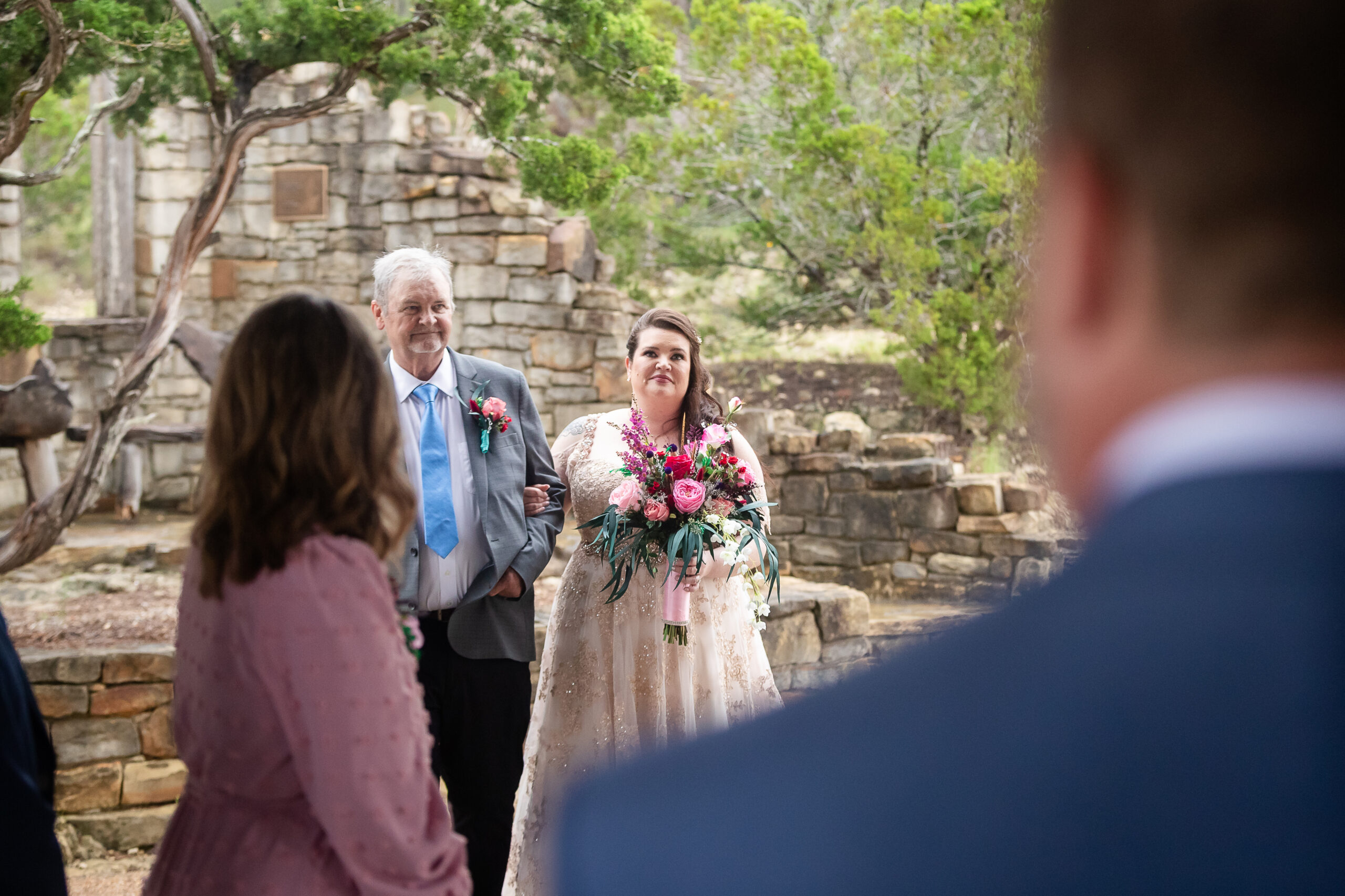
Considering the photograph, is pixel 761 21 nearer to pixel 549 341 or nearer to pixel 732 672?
pixel 549 341

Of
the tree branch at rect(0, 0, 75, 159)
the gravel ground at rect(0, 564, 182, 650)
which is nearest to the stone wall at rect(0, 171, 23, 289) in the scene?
the gravel ground at rect(0, 564, 182, 650)

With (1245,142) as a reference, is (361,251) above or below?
above

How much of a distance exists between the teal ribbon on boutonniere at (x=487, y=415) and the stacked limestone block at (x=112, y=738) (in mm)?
2040

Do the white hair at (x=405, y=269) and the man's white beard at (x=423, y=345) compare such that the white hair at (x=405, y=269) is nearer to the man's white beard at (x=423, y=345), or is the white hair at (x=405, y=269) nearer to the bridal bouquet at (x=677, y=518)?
the man's white beard at (x=423, y=345)

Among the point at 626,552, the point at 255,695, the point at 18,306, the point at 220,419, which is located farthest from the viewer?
the point at 18,306

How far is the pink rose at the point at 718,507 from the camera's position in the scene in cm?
347

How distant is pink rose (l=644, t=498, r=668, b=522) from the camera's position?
336cm

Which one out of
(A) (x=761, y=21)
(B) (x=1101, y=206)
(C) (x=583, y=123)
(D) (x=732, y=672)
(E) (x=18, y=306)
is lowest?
(D) (x=732, y=672)

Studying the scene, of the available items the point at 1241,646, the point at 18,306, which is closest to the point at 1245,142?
the point at 1241,646

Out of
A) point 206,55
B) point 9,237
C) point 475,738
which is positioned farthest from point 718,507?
point 9,237

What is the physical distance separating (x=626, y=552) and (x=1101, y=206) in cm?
311

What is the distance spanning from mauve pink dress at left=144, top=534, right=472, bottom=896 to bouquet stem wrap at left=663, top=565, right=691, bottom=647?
6.11 feet

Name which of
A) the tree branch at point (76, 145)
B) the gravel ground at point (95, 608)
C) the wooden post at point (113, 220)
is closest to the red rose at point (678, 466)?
the gravel ground at point (95, 608)

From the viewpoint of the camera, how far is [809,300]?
11562 mm
